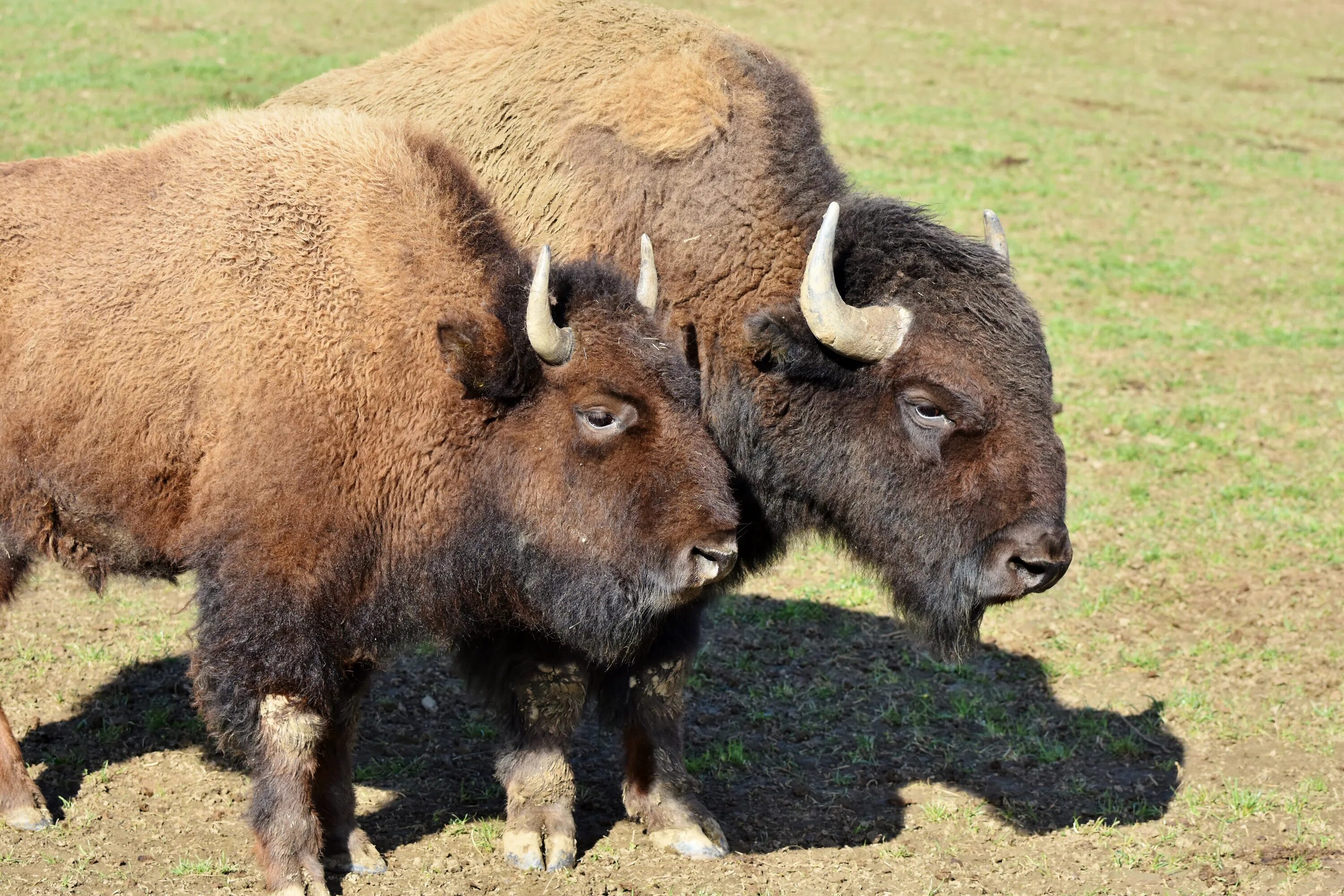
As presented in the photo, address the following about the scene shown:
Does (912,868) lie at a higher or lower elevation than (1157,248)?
higher

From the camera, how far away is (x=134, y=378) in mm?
5141

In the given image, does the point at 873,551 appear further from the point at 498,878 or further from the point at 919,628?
the point at 498,878

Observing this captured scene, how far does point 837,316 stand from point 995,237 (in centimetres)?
105

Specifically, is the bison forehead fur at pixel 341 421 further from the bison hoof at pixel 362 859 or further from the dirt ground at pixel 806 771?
the dirt ground at pixel 806 771

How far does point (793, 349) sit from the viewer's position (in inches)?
220

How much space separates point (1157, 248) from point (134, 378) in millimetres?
13159

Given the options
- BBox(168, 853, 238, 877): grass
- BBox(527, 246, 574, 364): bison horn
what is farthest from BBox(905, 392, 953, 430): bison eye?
BBox(168, 853, 238, 877): grass

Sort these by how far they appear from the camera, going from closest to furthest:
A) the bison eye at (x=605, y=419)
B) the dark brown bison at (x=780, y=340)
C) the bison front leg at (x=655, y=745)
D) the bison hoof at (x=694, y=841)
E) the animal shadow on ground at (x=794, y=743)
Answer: the bison eye at (x=605, y=419)
the dark brown bison at (x=780, y=340)
the bison hoof at (x=694, y=841)
the bison front leg at (x=655, y=745)
the animal shadow on ground at (x=794, y=743)

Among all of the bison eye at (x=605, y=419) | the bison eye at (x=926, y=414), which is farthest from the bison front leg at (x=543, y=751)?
the bison eye at (x=926, y=414)

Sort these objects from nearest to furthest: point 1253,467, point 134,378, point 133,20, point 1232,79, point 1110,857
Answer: point 134,378 → point 1110,857 → point 1253,467 → point 133,20 → point 1232,79

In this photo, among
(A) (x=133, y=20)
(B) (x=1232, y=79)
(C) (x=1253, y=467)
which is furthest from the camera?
(B) (x=1232, y=79)

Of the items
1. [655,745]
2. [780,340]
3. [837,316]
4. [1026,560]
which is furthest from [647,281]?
[655,745]

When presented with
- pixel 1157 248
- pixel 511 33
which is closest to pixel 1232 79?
pixel 1157 248

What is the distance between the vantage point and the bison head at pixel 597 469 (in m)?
4.96
